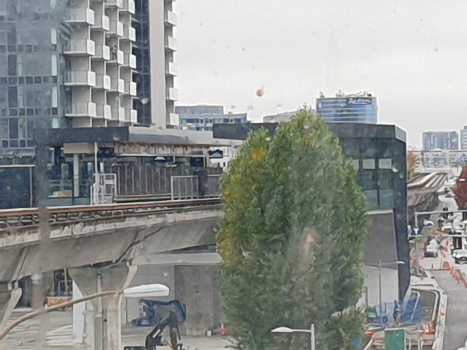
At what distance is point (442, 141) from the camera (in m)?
10.0

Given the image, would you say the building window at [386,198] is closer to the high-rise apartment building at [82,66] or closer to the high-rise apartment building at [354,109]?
the high-rise apartment building at [354,109]

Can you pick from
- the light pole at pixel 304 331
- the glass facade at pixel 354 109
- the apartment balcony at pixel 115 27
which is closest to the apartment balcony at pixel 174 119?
the apartment balcony at pixel 115 27

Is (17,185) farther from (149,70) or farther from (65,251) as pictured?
(65,251)

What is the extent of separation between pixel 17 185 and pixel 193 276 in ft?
10.8

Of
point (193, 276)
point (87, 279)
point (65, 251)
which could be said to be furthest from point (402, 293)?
point (65, 251)

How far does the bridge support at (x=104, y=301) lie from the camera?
6273 mm

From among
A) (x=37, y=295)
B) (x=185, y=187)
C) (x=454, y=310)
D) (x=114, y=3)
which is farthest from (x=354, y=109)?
(x=114, y=3)

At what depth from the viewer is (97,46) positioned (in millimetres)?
13094

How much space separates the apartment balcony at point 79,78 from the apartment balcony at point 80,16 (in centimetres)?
72

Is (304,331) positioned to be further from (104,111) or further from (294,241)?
(104,111)

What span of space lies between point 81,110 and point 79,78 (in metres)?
0.46

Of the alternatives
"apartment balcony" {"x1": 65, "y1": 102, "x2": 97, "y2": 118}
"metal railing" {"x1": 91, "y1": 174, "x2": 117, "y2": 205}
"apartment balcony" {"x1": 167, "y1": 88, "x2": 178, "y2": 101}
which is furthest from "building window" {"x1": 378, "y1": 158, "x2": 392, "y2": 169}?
"apartment balcony" {"x1": 167, "y1": 88, "x2": 178, "y2": 101}

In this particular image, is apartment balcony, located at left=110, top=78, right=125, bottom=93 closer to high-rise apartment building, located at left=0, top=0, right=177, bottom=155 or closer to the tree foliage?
high-rise apartment building, located at left=0, top=0, right=177, bottom=155

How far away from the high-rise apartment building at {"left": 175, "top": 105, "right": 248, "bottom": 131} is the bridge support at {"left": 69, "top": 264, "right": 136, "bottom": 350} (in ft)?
8.82
